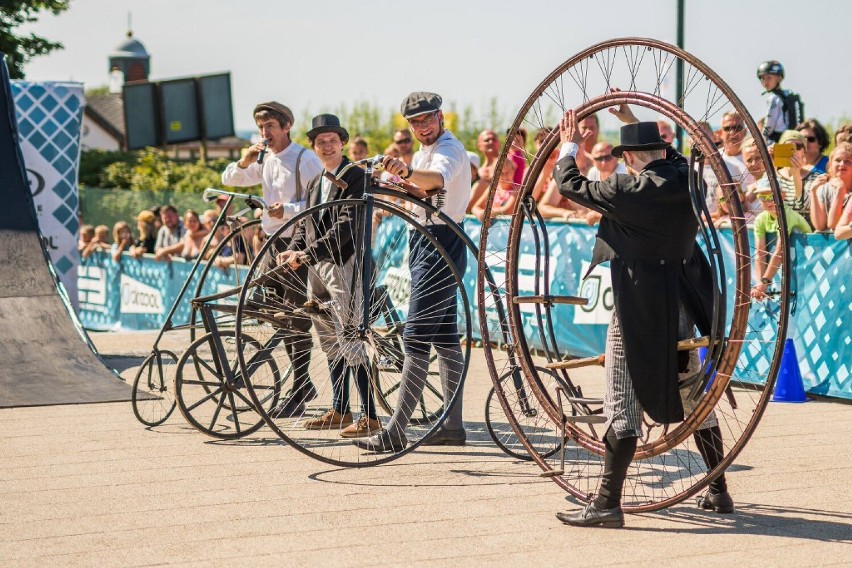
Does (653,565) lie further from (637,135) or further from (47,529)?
(47,529)

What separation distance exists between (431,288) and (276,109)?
1936 millimetres

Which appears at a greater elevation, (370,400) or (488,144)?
(488,144)

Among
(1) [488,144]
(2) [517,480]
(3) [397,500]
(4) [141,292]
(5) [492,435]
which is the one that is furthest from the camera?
(4) [141,292]

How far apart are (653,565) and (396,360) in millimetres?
2884

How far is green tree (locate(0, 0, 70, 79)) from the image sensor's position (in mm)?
45531

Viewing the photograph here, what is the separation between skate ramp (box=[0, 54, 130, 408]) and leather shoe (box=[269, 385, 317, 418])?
1.52m

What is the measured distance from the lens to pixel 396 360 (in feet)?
25.8

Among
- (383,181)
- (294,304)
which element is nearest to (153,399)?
(294,304)

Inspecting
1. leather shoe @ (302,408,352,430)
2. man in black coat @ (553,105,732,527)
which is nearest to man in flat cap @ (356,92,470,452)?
leather shoe @ (302,408,352,430)

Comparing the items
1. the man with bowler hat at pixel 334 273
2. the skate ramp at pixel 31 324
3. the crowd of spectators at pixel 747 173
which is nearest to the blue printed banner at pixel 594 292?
the crowd of spectators at pixel 747 173

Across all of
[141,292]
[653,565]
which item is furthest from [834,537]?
[141,292]

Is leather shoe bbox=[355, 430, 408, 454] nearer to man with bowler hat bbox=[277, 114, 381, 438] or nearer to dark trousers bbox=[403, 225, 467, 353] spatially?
man with bowler hat bbox=[277, 114, 381, 438]

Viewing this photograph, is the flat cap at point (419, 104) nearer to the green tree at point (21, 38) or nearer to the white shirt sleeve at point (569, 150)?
the white shirt sleeve at point (569, 150)

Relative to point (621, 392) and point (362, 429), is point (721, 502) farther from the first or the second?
point (362, 429)
